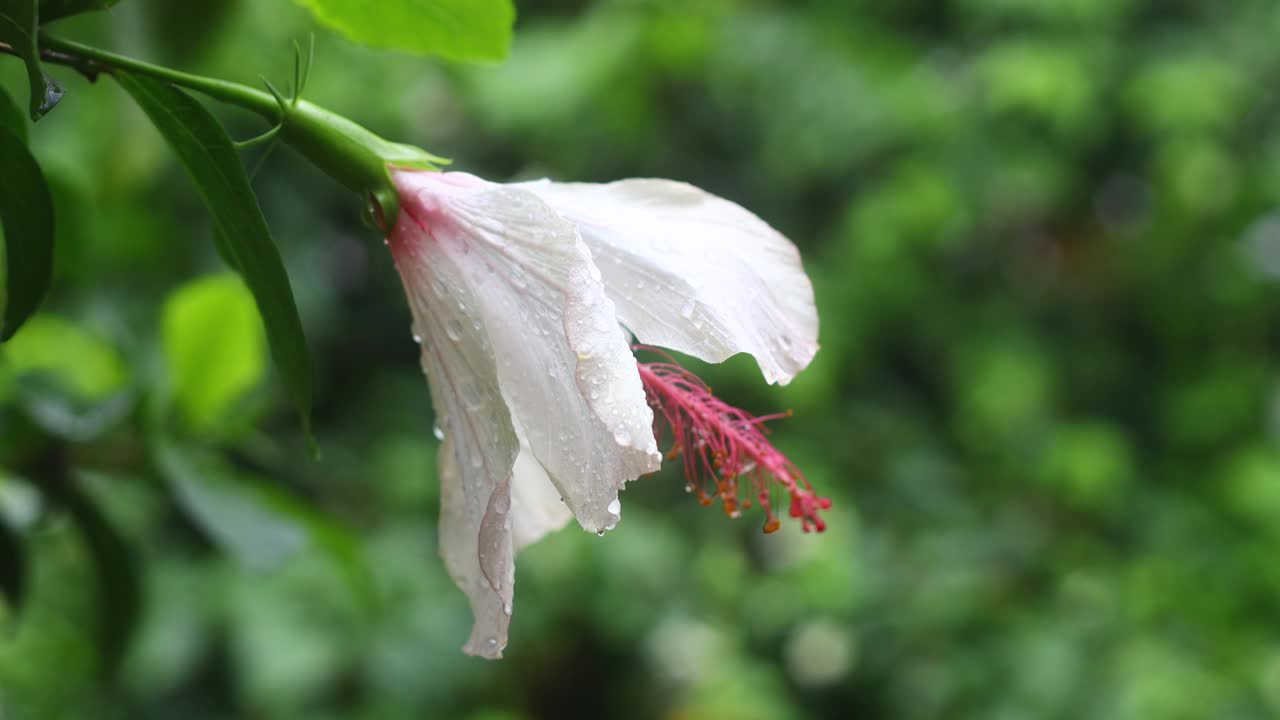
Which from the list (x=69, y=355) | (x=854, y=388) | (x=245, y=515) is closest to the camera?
(x=245, y=515)

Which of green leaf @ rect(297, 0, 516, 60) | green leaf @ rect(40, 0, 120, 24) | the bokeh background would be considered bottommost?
the bokeh background

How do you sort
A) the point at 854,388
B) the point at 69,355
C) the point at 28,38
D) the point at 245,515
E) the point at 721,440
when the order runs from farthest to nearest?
the point at 854,388 < the point at 69,355 < the point at 245,515 < the point at 721,440 < the point at 28,38

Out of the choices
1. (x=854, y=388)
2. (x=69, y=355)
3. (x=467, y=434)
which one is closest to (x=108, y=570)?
(x=69, y=355)

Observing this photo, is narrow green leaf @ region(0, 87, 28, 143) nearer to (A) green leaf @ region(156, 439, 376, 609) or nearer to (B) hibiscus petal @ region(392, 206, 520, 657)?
(B) hibiscus petal @ region(392, 206, 520, 657)

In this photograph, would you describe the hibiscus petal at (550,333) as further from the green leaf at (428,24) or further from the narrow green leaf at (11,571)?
the narrow green leaf at (11,571)

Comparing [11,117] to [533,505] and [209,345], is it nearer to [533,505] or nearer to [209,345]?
[533,505]

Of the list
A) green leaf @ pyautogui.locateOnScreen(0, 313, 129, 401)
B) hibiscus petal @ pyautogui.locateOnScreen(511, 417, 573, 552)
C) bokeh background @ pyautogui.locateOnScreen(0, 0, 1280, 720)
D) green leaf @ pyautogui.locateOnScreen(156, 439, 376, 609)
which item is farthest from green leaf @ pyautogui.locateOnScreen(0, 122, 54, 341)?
bokeh background @ pyautogui.locateOnScreen(0, 0, 1280, 720)

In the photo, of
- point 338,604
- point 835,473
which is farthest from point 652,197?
point 835,473
